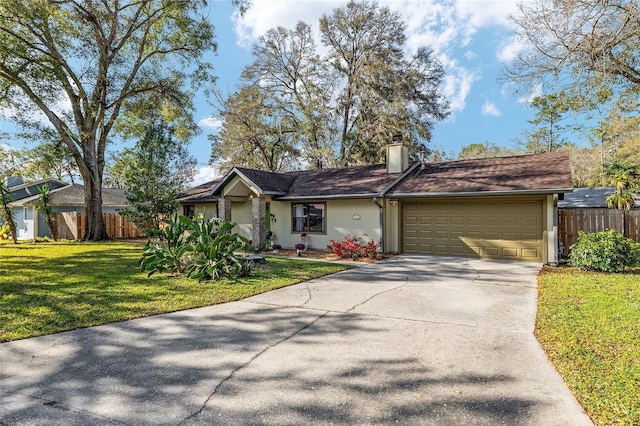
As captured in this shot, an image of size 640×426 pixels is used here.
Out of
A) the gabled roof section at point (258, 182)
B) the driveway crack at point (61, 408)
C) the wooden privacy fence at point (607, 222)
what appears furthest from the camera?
the gabled roof section at point (258, 182)

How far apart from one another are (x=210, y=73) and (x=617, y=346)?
22.0 m

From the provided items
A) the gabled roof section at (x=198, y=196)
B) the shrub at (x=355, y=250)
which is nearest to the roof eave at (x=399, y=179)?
the shrub at (x=355, y=250)

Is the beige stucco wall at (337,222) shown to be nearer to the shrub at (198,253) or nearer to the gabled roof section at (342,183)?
the gabled roof section at (342,183)

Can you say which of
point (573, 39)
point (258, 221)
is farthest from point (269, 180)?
point (573, 39)

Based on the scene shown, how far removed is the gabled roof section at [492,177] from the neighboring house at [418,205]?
1.2 inches

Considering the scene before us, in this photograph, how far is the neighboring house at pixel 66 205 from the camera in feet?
68.9

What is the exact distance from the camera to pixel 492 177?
12.1 meters

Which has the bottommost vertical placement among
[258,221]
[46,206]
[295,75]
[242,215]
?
[258,221]

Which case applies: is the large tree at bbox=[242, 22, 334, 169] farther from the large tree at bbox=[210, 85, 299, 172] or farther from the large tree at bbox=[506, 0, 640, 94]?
the large tree at bbox=[506, 0, 640, 94]

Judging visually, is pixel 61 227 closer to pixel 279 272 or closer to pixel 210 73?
pixel 210 73

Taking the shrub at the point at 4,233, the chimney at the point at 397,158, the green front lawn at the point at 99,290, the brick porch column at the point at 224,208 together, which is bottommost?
the green front lawn at the point at 99,290

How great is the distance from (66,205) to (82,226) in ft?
11.9

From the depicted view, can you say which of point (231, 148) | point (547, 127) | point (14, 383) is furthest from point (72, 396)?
point (547, 127)

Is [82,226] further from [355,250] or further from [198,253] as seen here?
[355,250]
